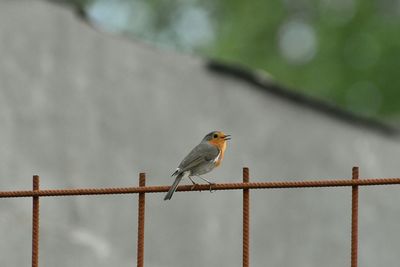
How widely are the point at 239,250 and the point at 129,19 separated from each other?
2946cm

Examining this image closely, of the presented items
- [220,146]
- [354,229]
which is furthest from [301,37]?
[354,229]

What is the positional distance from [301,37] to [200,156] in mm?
36349

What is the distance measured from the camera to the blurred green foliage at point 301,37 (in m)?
42.7

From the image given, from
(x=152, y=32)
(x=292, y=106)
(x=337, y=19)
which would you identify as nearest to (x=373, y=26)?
(x=337, y=19)

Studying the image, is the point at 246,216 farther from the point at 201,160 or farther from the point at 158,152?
the point at 158,152

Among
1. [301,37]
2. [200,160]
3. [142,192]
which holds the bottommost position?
[142,192]

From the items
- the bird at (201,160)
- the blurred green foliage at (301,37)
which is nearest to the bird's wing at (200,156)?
the bird at (201,160)

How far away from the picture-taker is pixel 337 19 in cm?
4438

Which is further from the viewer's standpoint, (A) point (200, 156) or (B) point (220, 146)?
(B) point (220, 146)

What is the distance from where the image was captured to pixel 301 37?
152ft

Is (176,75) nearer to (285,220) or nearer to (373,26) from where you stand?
(285,220)

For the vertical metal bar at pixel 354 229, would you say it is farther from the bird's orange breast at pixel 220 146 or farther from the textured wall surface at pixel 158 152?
the textured wall surface at pixel 158 152

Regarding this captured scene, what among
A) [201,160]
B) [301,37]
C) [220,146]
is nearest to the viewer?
[201,160]

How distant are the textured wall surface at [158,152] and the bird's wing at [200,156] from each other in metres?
5.30
